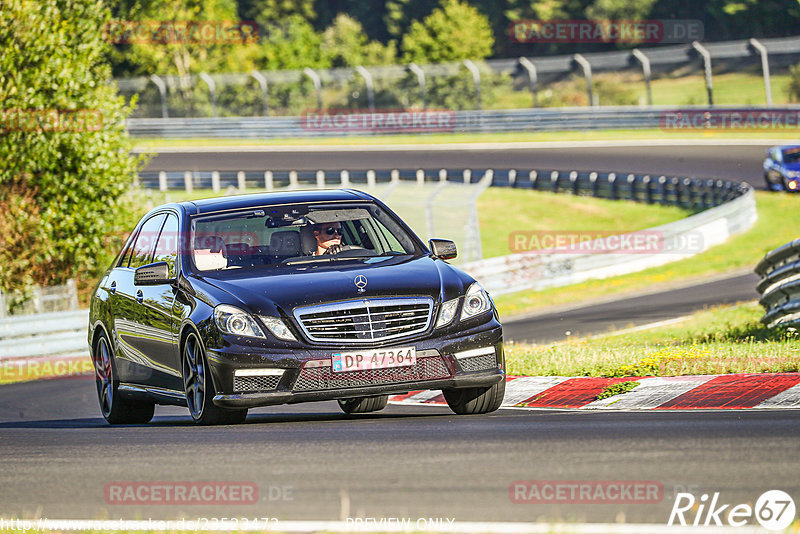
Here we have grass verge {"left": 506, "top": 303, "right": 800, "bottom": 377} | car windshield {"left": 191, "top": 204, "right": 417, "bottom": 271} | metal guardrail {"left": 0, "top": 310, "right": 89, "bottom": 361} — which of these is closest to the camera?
car windshield {"left": 191, "top": 204, "right": 417, "bottom": 271}

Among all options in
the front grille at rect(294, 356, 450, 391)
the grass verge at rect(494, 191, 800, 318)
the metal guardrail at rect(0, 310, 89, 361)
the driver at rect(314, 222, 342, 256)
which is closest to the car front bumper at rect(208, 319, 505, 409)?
the front grille at rect(294, 356, 450, 391)

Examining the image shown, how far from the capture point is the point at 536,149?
48.5 m

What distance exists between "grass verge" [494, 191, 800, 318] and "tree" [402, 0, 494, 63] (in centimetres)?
4819

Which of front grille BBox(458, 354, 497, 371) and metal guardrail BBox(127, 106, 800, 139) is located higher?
front grille BBox(458, 354, 497, 371)

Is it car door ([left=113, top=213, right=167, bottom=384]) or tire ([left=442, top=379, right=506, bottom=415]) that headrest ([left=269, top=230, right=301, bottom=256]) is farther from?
tire ([left=442, top=379, right=506, bottom=415])

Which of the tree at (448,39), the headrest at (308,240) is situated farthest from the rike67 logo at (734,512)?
the tree at (448,39)

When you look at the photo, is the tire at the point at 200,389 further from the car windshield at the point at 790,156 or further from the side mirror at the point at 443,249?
the car windshield at the point at 790,156

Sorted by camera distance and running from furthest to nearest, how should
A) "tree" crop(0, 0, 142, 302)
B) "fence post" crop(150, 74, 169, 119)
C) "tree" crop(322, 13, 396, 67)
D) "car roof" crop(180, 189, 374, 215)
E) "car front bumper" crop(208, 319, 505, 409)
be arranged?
"tree" crop(322, 13, 396, 67), "fence post" crop(150, 74, 169, 119), "tree" crop(0, 0, 142, 302), "car roof" crop(180, 189, 374, 215), "car front bumper" crop(208, 319, 505, 409)

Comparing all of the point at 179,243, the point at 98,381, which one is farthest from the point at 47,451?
the point at 98,381

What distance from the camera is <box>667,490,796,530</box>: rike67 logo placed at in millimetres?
4887

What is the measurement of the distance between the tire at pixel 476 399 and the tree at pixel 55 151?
1769 centimetres

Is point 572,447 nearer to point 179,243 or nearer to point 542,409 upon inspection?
point 542,409

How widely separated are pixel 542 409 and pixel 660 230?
18.9 meters

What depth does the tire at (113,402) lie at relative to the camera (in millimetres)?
10242
